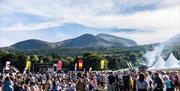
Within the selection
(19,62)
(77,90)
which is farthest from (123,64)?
(77,90)

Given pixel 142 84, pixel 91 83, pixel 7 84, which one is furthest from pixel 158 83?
pixel 7 84

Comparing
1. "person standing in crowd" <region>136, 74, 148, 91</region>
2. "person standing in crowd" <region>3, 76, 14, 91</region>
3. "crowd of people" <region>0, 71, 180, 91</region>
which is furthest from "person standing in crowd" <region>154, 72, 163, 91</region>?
"person standing in crowd" <region>3, 76, 14, 91</region>

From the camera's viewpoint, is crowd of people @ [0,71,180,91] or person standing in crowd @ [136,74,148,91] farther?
crowd of people @ [0,71,180,91]

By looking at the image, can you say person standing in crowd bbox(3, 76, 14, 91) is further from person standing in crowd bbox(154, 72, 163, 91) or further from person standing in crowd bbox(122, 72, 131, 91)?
person standing in crowd bbox(122, 72, 131, 91)

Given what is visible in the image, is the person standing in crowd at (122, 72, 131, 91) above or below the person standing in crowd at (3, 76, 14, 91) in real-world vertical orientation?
below

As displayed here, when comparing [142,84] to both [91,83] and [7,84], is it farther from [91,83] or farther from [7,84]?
[91,83]

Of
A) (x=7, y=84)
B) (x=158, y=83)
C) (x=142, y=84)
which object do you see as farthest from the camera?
(x=158, y=83)

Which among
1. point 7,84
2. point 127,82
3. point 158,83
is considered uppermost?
point 7,84

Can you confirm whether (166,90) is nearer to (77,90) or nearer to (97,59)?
(77,90)

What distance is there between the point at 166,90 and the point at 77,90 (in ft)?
20.5

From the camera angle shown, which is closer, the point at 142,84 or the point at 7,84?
the point at 7,84

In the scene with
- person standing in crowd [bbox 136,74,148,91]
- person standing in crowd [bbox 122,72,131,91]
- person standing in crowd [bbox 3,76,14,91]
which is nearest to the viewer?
person standing in crowd [bbox 3,76,14,91]

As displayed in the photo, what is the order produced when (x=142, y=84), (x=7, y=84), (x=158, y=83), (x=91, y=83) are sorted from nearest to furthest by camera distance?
(x=7, y=84) < (x=142, y=84) < (x=158, y=83) < (x=91, y=83)

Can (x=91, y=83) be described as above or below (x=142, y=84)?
below
